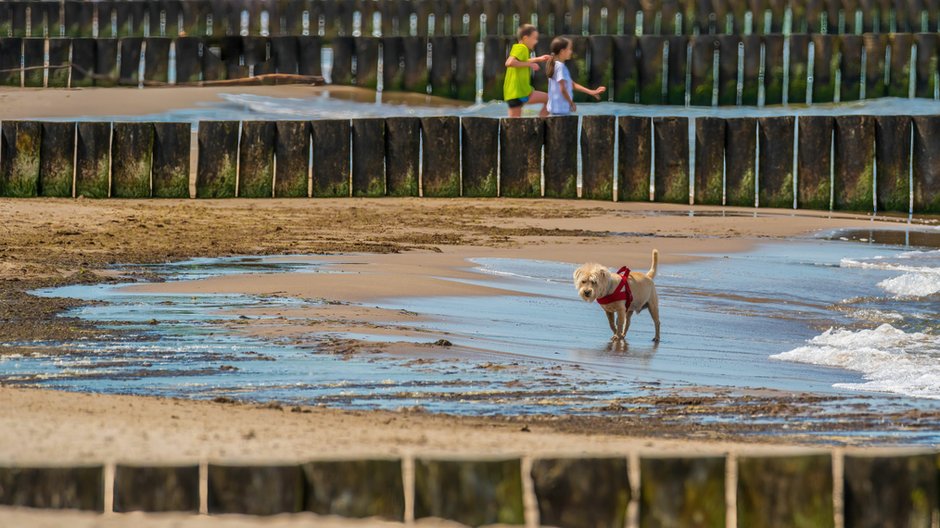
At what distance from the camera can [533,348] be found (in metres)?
8.48

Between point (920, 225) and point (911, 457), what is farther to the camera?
point (920, 225)

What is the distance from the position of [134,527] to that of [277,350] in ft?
11.3

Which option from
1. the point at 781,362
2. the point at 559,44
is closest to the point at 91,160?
the point at 559,44

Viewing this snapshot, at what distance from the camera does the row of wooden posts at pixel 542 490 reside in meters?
4.53

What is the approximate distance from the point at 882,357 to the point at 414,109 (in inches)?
689

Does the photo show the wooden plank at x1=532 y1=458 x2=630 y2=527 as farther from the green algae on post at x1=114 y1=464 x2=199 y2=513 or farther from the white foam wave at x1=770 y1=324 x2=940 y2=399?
the white foam wave at x1=770 y1=324 x2=940 y2=399

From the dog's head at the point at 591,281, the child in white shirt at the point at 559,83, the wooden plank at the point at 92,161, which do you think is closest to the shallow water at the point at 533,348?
the dog's head at the point at 591,281

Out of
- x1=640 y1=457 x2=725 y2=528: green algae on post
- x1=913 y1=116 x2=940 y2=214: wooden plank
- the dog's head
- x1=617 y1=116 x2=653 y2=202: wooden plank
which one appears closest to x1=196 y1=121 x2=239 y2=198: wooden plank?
x1=617 y1=116 x2=653 y2=202: wooden plank

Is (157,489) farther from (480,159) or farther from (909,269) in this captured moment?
(480,159)

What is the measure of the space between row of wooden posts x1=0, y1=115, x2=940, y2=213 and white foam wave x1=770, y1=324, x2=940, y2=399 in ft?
24.5

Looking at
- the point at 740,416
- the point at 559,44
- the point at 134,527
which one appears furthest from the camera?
the point at 559,44

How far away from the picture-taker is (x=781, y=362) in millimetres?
8680

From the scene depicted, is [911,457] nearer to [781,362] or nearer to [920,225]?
[781,362]

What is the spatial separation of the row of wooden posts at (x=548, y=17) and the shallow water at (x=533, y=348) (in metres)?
20.5
